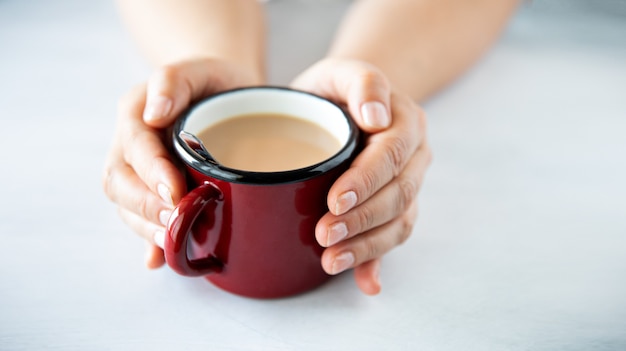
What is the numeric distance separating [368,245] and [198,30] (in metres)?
0.42

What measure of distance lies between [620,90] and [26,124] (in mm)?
816

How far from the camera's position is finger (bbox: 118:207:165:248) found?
1.87 ft

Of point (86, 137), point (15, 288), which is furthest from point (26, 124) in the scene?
point (15, 288)

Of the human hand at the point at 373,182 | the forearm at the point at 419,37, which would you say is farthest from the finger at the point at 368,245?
the forearm at the point at 419,37

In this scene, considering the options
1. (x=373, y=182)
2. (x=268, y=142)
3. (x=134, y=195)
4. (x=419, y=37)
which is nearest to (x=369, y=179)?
(x=373, y=182)

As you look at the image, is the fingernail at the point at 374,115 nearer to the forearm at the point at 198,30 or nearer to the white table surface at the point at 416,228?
the white table surface at the point at 416,228

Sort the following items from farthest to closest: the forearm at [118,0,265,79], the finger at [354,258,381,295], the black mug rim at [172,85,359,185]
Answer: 1. the forearm at [118,0,265,79]
2. the finger at [354,258,381,295]
3. the black mug rim at [172,85,359,185]

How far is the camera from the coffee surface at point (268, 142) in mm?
550

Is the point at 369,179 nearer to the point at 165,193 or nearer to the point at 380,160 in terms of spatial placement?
the point at 380,160

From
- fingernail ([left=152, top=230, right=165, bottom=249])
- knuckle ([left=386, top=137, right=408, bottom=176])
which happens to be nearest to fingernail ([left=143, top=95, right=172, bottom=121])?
fingernail ([left=152, top=230, right=165, bottom=249])

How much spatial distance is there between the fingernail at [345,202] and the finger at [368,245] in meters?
0.05

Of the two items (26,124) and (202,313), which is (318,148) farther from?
(26,124)

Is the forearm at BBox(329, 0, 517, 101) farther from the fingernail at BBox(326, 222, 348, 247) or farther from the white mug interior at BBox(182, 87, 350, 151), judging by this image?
the fingernail at BBox(326, 222, 348, 247)

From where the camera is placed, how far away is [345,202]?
0.50 meters
